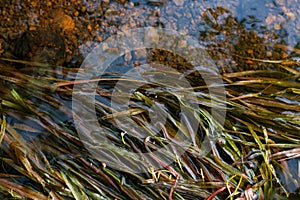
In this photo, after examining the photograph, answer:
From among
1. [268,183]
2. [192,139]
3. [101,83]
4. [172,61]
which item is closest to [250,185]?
[268,183]

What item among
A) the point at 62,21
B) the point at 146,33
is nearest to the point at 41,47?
the point at 62,21

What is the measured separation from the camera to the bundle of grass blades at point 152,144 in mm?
1825

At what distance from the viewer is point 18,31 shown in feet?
6.75

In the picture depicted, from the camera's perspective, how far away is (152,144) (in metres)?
1.87

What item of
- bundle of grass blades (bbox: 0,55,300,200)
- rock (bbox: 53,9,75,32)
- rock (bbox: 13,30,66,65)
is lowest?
bundle of grass blades (bbox: 0,55,300,200)

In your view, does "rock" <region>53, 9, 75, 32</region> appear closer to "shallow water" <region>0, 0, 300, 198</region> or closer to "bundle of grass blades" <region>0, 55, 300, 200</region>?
"shallow water" <region>0, 0, 300, 198</region>

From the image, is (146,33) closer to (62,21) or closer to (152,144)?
(62,21)

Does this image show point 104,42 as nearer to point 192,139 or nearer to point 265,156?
point 192,139

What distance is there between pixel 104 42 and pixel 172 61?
366 mm

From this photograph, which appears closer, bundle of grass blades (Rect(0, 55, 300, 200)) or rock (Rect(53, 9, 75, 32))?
bundle of grass blades (Rect(0, 55, 300, 200))

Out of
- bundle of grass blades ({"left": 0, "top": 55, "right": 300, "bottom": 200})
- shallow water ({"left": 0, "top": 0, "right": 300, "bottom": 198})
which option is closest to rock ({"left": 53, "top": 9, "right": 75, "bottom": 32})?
shallow water ({"left": 0, "top": 0, "right": 300, "bottom": 198})

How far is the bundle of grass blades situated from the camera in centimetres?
183

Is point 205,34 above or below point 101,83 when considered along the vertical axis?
above

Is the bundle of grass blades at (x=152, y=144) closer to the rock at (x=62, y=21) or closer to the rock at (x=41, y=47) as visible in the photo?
the rock at (x=41, y=47)
